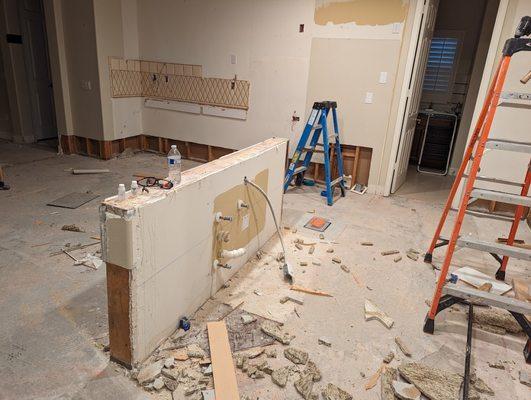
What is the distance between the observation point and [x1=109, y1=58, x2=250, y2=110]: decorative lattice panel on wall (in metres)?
5.21

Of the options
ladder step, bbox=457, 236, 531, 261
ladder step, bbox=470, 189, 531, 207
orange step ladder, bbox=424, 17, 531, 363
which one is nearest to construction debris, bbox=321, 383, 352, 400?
orange step ladder, bbox=424, 17, 531, 363

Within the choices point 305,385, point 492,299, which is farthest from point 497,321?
point 305,385

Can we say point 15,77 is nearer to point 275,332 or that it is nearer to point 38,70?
point 38,70

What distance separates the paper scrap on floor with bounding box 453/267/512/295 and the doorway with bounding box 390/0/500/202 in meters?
2.25

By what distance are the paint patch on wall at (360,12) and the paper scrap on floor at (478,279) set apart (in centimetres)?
288

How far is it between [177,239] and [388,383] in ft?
4.18

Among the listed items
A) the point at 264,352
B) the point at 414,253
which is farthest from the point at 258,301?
the point at 414,253

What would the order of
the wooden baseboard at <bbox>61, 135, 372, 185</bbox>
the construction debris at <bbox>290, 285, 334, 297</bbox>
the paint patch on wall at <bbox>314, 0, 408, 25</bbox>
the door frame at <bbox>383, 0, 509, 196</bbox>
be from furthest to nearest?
1. the wooden baseboard at <bbox>61, 135, 372, 185</bbox>
2. the paint patch on wall at <bbox>314, 0, 408, 25</bbox>
3. the door frame at <bbox>383, 0, 509, 196</bbox>
4. the construction debris at <bbox>290, 285, 334, 297</bbox>

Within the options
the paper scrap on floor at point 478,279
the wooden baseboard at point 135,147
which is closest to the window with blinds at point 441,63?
the wooden baseboard at point 135,147

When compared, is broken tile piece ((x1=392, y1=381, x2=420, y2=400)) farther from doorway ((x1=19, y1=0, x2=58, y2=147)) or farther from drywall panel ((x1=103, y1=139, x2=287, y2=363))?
doorway ((x1=19, y1=0, x2=58, y2=147))

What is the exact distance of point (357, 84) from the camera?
4449 mm

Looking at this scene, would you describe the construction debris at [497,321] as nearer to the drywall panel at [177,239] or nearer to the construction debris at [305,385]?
the construction debris at [305,385]

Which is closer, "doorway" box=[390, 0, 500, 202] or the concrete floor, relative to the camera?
the concrete floor

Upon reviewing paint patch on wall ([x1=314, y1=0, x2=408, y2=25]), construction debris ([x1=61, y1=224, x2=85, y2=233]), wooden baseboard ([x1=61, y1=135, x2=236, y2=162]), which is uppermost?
paint patch on wall ([x1=314, y1=0, x2=408, y2=25])
